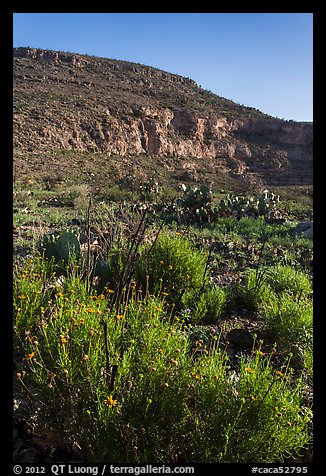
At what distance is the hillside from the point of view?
26366 millimetres

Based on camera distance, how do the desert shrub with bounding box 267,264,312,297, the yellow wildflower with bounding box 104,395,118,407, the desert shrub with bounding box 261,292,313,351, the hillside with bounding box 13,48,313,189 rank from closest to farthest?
1. the yellow wildflower with bounding box 104,395,118,407
2. the desert shrub with bounding box 261,292,313,351
3. the desert shrub with bounding box 267,264,312,297
4. the hillside with bounding box 13,48,313,189

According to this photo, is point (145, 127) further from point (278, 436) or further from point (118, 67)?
point (278, 436)

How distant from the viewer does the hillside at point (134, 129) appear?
26366mm

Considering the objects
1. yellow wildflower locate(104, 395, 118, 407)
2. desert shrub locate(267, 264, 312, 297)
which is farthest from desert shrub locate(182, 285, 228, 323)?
yellow wildflower locate(104, 395, 118, 407)

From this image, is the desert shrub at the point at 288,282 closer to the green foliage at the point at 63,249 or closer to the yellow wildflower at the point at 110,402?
the green foliage at the point at 63,249

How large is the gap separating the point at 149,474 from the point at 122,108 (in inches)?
1424

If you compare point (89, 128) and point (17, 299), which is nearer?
point (17, 299)

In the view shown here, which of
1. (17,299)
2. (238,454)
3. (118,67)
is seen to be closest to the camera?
(238,454)

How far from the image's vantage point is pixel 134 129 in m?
34.3

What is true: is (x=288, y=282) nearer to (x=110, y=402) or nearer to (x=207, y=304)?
(x=207, y=304)

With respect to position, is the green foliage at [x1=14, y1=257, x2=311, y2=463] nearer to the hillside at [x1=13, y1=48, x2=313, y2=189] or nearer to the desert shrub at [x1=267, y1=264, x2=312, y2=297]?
the desert shrub at [x1=267, y1=264, x2=312, y2=297]

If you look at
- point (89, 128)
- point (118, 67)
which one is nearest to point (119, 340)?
point (89, 128)

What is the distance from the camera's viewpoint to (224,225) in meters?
8.37

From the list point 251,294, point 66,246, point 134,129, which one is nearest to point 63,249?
point 66,246
